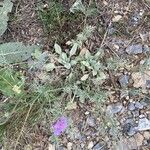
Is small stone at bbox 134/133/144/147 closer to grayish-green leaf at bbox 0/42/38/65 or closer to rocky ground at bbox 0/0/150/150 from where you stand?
rocky ground at bbox 0/0/150/150

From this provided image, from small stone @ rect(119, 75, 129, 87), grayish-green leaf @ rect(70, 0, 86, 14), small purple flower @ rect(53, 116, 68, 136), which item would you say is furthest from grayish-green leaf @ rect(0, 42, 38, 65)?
small stone @ rect(119, 75, 129, 87)

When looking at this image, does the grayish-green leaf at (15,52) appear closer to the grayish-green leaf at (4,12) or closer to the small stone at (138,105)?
the grayish-green leaf at (4,12)

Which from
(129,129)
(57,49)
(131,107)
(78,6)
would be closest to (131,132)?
(129,129)

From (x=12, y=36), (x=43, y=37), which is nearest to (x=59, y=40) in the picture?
(x=43, y=37)

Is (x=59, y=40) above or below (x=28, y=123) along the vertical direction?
above

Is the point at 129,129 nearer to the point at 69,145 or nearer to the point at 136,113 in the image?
the point at 136,113

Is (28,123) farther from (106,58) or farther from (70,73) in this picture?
(106,58)
